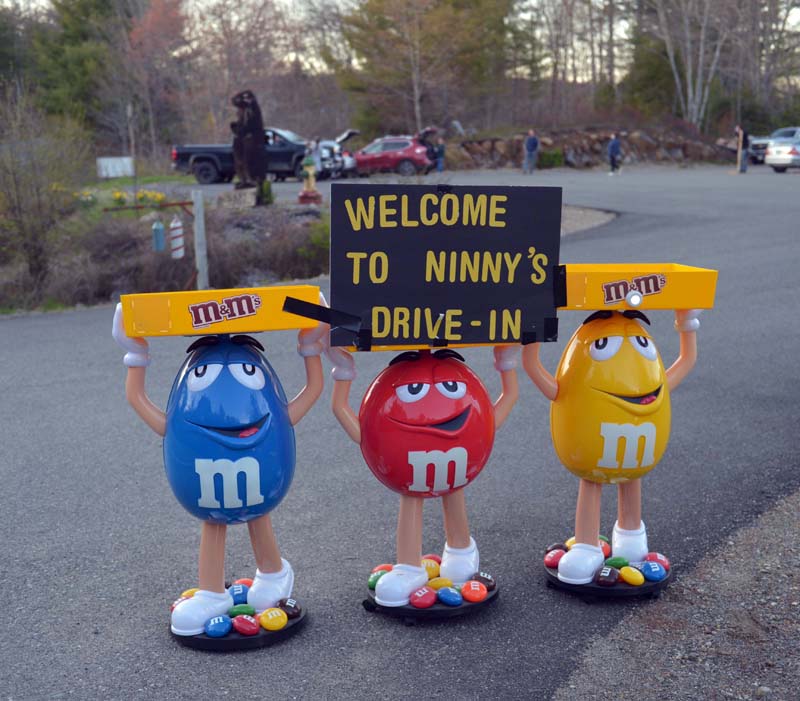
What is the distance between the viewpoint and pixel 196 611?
12.1 ft

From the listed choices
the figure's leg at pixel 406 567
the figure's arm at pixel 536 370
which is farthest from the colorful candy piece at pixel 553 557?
the figure's arm at pixel 536 370

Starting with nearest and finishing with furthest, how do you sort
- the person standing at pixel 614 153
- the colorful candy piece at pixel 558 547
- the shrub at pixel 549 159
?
1. the colorful candy piece at pixel 558 547
2. the person standing at pixel 614 153
3. the shrub at pixel 549 159

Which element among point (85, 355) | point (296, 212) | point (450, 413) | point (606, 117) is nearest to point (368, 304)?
point (450, 413)

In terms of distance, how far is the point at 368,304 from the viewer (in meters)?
3.65

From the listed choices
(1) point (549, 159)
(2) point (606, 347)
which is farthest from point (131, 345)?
(1) point (549, 159)

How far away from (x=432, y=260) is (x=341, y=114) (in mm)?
45353

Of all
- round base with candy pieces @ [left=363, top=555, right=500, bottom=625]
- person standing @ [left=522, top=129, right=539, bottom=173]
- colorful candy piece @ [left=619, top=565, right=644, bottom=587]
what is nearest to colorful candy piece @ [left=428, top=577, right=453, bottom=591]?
round base with candy pieces @ [left=363, top=555, right=500, bottom=625]

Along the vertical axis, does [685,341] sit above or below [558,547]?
above

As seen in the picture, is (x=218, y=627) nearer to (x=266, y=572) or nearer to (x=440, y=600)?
(x=266, y=572)

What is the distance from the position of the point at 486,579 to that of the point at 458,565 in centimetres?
14

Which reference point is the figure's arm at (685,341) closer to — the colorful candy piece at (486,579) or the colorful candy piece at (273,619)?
the colorful candy piece at (486,579)

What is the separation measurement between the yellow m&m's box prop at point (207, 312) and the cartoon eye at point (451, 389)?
63 centimetres

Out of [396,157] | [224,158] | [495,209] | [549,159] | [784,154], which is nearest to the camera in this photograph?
[495,209]

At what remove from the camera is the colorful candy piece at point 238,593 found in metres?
3.87
